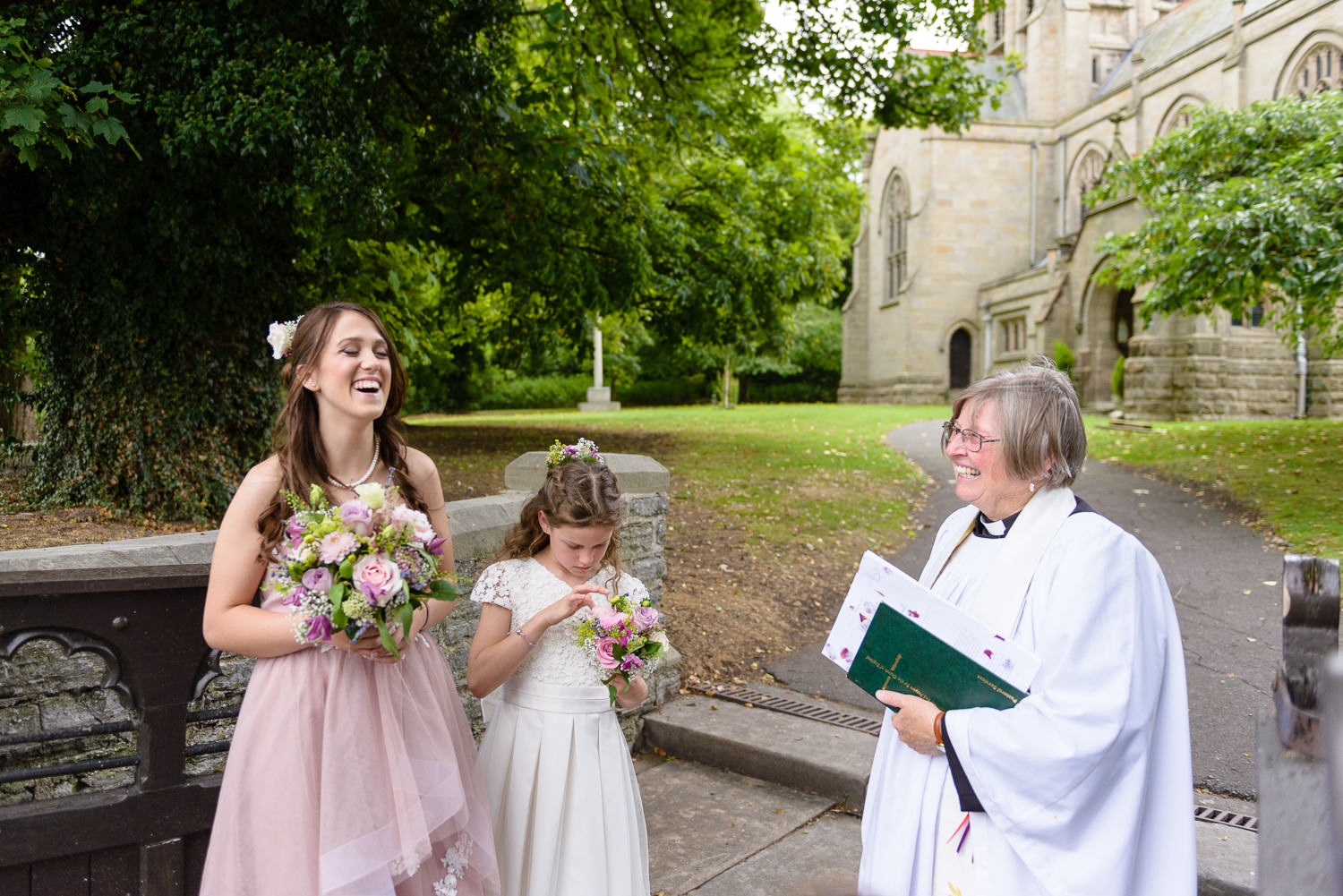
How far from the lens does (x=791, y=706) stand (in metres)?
5.48

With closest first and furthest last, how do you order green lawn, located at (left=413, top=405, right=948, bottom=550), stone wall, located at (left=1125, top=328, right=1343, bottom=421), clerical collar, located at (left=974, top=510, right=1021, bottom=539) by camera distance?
clerical collar, located at (left=974, top=510, right=1021, bottom=539) < green lawn, located at (left=413, top=405, right=948, bottom=550) < stone wall, located at (left=1125, top=328, right=1343, bottom=421)

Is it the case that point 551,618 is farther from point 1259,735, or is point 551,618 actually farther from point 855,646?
point 1259,735

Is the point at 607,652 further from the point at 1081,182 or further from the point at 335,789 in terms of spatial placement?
the point at 1081,182

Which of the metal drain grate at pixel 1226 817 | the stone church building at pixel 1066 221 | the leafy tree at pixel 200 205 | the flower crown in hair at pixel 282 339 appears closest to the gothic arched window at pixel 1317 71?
the stone church building at pixel 1066 221

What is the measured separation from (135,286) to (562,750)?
643 cm

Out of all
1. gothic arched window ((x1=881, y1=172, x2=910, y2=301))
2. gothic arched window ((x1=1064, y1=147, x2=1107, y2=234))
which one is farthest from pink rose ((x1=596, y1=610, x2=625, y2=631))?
gothic arched window ((x1=881, y1=172, x2=910, y2=301))

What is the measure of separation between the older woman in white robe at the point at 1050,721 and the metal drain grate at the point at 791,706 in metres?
2.87

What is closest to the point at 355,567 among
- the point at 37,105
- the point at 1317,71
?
the point at 37,105

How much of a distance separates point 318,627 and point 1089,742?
5.61 feet

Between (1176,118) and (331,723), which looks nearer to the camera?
(331,723)

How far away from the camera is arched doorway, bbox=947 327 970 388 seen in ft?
123

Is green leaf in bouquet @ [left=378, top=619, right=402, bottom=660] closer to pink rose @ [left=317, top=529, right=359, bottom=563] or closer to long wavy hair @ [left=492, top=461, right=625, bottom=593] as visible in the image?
pink rose @ [left=317, top=529, right=359, bottom=563]

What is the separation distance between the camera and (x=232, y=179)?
22.7ft

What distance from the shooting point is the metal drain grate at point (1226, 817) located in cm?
376
